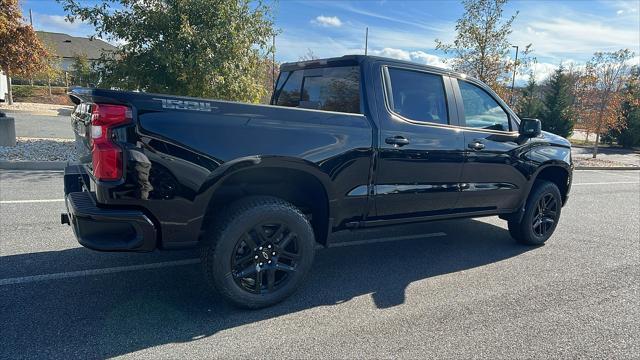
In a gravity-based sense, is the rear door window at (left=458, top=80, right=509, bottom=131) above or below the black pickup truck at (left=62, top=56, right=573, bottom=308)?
above

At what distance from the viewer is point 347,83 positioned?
376 centimetres

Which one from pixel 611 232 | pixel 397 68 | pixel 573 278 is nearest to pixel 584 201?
pixel 611 232

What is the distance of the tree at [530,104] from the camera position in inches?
998

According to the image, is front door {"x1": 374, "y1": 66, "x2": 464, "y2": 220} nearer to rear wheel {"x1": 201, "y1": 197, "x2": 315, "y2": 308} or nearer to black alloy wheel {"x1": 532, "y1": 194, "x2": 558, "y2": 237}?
rear wheel {"x1": 201, "y1": 197, "x2": 315, "y2": 308}

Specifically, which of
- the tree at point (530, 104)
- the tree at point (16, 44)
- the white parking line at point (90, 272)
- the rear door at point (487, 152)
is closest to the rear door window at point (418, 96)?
the rear door at point (487, 152)

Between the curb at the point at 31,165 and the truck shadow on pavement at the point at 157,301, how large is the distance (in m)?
5.41

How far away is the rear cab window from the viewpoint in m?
3.69

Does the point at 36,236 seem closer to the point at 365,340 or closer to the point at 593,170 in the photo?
the point at 365,340

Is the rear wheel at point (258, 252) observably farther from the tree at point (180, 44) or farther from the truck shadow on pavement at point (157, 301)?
the tree at point (180, 44)

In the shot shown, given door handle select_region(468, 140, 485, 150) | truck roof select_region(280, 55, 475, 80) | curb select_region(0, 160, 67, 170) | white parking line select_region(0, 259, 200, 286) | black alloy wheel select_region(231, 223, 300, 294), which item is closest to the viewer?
black alloy wheel select_region(231, 223, 300, 294)

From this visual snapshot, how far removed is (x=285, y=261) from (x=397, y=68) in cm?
204

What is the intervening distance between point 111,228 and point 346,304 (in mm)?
1845

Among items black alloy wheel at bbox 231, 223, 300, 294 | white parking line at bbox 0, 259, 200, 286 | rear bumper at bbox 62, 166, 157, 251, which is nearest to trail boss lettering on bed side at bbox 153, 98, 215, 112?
rear bumper at bbox 62, 166, 157, 251

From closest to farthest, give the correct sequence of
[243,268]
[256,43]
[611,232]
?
[243,268] < [611,232] < [256,43]
